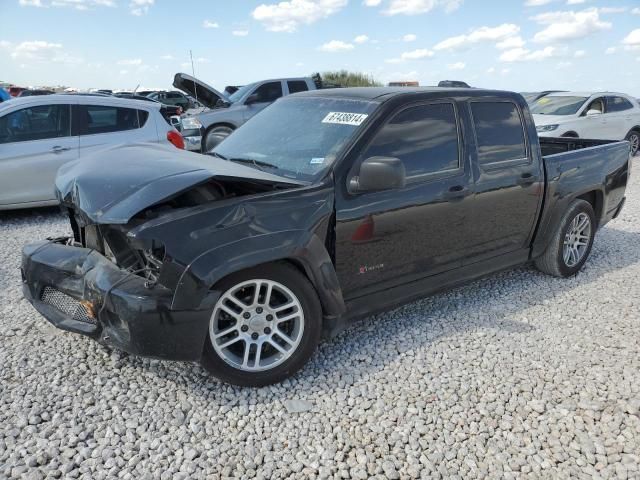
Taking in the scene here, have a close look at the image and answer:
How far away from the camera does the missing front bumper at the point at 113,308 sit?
8.73ft

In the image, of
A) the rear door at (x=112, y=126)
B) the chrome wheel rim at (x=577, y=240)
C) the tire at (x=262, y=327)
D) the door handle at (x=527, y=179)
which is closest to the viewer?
the tire at (x=262, y=327)

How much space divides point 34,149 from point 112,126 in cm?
108

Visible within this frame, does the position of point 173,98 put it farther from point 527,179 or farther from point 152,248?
point 152,248

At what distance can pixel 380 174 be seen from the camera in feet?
9.96

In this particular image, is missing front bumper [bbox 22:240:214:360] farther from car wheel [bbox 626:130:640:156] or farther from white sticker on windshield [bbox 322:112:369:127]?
car wheel [bbox 626:130:640:156]

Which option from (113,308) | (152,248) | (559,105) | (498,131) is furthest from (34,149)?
(559,105)

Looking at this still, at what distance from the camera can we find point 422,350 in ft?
11.5

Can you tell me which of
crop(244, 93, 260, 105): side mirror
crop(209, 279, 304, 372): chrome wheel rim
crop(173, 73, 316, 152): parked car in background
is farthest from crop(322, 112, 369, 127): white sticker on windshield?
crop(244, 93, 260, 105): side mirror

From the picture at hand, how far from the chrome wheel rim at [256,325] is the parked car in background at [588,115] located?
10.1 m

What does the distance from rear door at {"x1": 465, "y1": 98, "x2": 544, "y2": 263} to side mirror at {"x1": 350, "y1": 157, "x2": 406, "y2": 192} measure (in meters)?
1.02

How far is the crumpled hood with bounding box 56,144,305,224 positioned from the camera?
2732mm

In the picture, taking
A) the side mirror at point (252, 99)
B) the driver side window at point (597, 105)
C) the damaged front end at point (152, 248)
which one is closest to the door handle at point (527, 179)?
the damaged front end at point (152, 248)

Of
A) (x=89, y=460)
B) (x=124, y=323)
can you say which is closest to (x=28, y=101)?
(x=124, y=323)

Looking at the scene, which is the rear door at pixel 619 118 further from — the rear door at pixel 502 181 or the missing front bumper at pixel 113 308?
the missing front bumper at pixel 113 308
